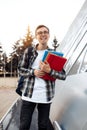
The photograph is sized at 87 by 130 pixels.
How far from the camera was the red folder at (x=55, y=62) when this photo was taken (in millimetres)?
3768

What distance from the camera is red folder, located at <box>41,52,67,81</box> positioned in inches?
148

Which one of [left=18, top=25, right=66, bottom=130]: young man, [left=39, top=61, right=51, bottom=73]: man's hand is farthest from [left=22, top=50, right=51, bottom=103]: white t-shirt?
[left=39, top=61, right=51, bottom=73]: man's hand

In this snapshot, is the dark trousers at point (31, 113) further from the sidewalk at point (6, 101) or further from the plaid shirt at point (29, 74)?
the sidewalk at point (6, 101)

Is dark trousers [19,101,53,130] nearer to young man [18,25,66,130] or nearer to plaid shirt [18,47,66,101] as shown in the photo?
young man [18,25,66,130]

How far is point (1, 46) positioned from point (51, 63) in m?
80.6

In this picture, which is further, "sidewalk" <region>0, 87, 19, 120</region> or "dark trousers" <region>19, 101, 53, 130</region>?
"sidewalk" <region>0, 87, 19, 120</region>

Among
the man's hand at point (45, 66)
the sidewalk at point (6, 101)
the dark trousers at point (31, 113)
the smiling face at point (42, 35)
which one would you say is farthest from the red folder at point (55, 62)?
the sidewalk at point (6, 101)

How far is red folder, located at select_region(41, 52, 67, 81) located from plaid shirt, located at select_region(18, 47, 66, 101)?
5cm

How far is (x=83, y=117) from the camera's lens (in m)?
2.90

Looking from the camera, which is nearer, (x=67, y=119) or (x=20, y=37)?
(x=67, y=119)

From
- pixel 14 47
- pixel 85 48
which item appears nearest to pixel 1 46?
pixel 14 47

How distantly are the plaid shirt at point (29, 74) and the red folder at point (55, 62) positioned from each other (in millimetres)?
53

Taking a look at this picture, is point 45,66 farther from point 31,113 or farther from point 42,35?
point 31,113

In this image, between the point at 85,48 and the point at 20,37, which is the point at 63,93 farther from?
the point at 20,37
